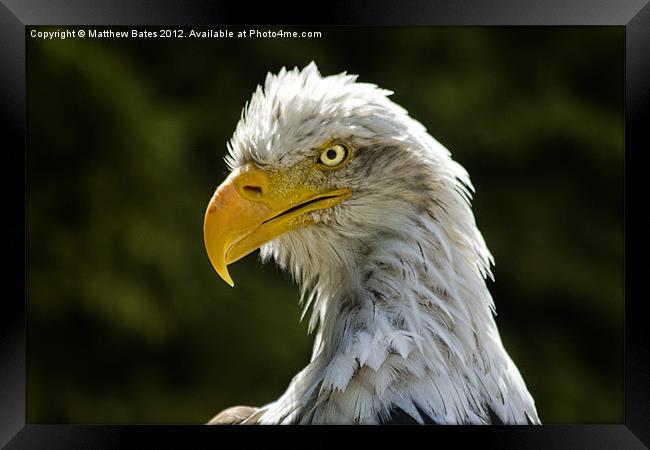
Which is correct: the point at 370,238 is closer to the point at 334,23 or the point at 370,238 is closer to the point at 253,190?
the point at 253,190

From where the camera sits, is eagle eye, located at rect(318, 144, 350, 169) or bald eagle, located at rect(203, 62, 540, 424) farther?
eagle eye, located at rect(318, 144, 350, 169)

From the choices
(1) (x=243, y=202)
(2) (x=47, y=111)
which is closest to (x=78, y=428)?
(1) (x=243, y=202)

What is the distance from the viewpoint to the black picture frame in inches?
64.6

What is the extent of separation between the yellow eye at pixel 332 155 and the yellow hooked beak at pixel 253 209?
0.06 metres

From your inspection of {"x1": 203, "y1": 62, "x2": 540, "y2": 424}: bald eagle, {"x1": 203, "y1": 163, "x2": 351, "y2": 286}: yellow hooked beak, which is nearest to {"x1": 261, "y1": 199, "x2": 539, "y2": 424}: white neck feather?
{"x1": 203, "y1": 62, "x2": 540, "y2": 424}: bald eagle

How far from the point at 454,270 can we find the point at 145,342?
2.23m

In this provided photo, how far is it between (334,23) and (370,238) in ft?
1.52

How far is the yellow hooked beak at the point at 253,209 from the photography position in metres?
1.74

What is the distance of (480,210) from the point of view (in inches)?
145

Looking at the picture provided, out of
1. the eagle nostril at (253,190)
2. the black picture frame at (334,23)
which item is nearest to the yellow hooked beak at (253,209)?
the eagle nostril at (253,190)

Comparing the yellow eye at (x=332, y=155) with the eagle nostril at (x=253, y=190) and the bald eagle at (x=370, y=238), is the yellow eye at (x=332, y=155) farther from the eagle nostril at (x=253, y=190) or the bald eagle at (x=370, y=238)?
the eagle nostril at (x=253, y=190)

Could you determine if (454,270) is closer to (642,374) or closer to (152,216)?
(642,374)

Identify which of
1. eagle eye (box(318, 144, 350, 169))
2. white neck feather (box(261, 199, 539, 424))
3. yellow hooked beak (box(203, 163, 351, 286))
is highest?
eagle eye (box(318, 144, 350, 169))

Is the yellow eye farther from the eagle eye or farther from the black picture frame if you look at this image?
the black picture frame
